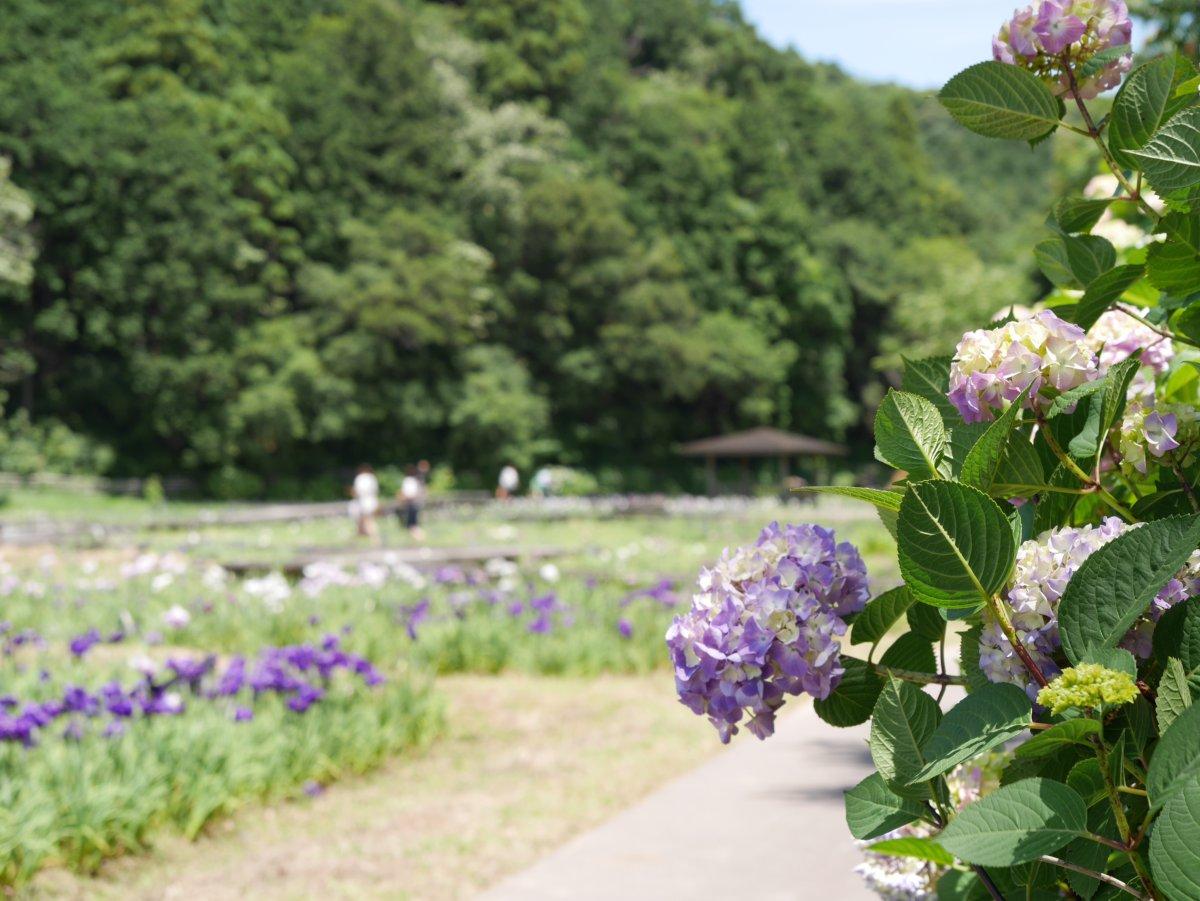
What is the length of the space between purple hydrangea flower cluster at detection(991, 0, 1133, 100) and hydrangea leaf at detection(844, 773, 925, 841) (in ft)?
2.45

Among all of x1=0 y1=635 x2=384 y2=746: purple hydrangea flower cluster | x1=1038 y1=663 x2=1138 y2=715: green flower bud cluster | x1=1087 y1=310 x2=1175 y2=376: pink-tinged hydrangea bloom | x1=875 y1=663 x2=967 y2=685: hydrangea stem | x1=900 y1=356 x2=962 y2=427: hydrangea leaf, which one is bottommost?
x1=0 y1=635 x2=384 y2=746: purple hydrangea flower cluster

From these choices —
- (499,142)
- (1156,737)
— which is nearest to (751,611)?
(1156,737)

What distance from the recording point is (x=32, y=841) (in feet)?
12.2

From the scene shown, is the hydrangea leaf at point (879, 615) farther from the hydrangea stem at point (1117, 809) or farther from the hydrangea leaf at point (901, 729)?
the hydrangea stem at point (1117, 809)

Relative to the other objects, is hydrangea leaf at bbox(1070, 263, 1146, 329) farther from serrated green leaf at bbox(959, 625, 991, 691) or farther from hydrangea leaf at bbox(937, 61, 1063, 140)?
serrated green leaf at bbox(959, 625, 991, 691)

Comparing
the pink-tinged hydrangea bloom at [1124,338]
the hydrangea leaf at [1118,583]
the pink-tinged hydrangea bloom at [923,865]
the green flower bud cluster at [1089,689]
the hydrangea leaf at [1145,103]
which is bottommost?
the pink-tinged hydrangea bloom at [923,865]

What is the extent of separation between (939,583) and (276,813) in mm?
4624

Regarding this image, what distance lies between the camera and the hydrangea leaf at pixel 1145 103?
1.05m

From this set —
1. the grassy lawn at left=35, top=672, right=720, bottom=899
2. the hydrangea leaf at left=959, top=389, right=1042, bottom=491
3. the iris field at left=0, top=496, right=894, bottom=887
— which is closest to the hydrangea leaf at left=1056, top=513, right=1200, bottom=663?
the hydrangea leaf at left=959, top=389, right=1042, bottom=491

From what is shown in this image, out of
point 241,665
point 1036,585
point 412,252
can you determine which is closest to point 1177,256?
point 1036,585

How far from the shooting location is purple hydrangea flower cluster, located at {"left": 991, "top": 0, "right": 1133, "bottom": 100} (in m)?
1.13

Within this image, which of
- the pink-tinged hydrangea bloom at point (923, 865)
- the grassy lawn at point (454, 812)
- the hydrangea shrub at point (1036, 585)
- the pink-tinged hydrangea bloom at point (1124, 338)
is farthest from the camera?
the grassy lawn at point (454, 812)

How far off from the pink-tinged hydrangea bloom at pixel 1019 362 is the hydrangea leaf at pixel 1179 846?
0.38 meters

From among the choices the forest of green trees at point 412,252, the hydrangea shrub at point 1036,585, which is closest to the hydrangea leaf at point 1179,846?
the hydrangea shrub at point 1036,585
